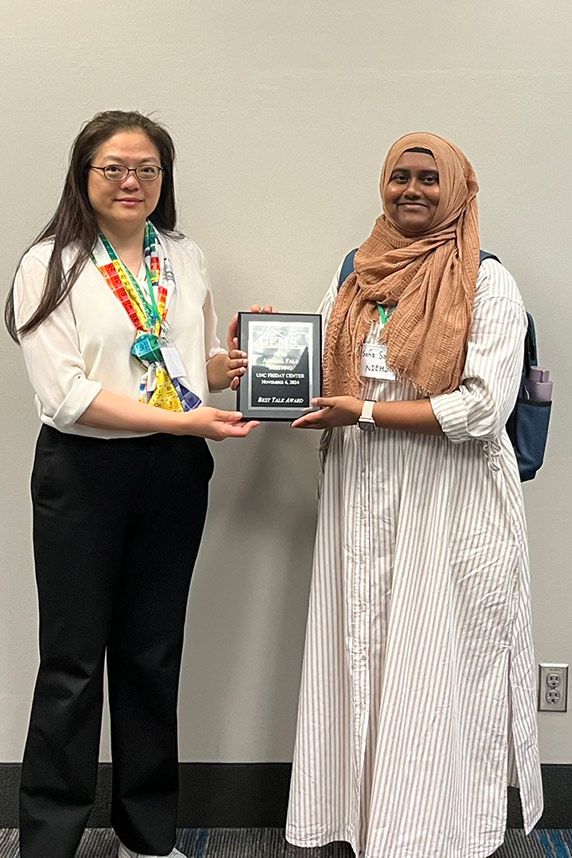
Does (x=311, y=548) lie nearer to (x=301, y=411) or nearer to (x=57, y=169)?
(x=301, y=411)

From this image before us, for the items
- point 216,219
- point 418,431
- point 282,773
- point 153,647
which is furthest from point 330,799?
point 216,219

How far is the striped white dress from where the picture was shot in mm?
1867

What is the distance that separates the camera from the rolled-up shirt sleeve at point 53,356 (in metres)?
1.73

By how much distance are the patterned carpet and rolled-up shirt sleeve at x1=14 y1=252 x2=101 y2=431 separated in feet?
3.67

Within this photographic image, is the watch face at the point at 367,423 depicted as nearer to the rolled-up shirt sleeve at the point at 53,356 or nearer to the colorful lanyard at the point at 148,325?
the colorful lanyard at the point at 148,325

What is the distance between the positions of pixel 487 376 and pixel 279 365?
1.35 feet

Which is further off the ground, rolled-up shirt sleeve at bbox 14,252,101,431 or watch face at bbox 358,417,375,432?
rolled-up shirt sleeve at bbox 14,252,101,431

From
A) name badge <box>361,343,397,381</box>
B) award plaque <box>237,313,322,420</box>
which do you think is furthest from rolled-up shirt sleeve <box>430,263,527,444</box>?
award plaque <box>237,313,322,420</box>

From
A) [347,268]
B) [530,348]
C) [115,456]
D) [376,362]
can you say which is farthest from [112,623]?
[530,348]

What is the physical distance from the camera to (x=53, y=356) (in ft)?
5.72

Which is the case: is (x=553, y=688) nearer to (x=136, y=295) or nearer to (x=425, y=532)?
(x=425, y=532)

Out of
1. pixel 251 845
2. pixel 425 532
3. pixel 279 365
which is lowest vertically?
pixel 251 845

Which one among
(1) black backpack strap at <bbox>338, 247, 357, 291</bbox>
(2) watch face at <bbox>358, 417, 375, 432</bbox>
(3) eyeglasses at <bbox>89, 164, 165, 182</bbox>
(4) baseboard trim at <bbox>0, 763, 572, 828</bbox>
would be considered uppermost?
(3) eyeglasses at <bbox>89, 164, 165, 182</bbox>

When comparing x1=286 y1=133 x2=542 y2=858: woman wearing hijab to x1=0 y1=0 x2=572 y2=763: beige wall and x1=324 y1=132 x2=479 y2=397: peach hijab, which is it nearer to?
x1=324 y1=132 x2=479 y2=397: peach hijab
